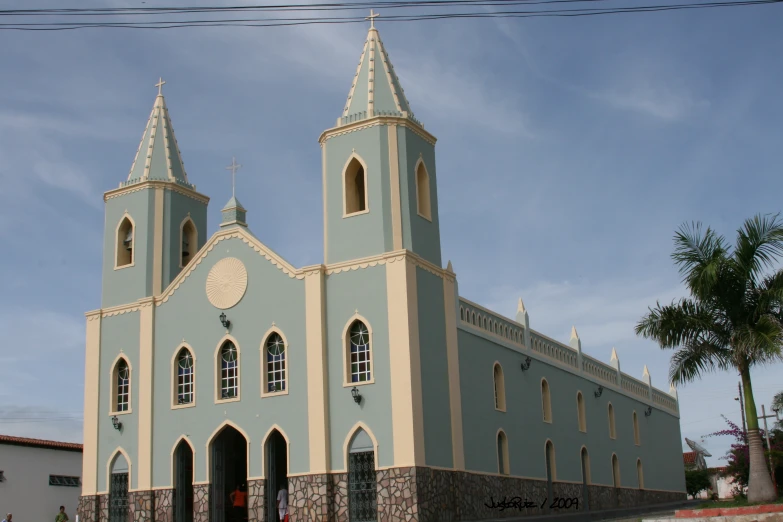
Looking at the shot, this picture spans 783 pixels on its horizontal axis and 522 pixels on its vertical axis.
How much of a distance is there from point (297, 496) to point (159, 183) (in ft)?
35.3

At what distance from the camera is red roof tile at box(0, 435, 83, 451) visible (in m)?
32.5

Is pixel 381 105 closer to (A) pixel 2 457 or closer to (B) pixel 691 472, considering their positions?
(A) pixel 2 457

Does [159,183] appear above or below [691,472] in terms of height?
above

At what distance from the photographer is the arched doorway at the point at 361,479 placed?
23.4 m

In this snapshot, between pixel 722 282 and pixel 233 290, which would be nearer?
pixel 722 282

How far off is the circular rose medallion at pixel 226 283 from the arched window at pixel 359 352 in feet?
12.4

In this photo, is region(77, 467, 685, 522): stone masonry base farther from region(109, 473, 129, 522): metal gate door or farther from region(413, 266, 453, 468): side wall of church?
region(413, 266, 453, 468): side wall of church

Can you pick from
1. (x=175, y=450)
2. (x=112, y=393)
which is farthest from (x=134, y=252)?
(x=175, y=450)

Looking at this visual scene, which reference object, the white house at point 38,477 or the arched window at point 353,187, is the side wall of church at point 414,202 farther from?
the white house at point 38,477

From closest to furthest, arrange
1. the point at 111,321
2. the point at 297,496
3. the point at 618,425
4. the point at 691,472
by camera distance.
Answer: the point at 297,496, the point at 111,321, the point at 618,425, the point at 691,472

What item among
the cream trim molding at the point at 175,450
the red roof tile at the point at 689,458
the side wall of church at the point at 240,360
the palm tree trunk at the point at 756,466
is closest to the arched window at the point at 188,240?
the side wall of church at the point at 240,360

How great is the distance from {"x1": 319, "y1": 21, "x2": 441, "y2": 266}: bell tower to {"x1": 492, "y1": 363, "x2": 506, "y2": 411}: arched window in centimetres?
414

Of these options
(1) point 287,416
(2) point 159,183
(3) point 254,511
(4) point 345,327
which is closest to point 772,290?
(4) point 345,327

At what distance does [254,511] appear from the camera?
2480 centimetres
